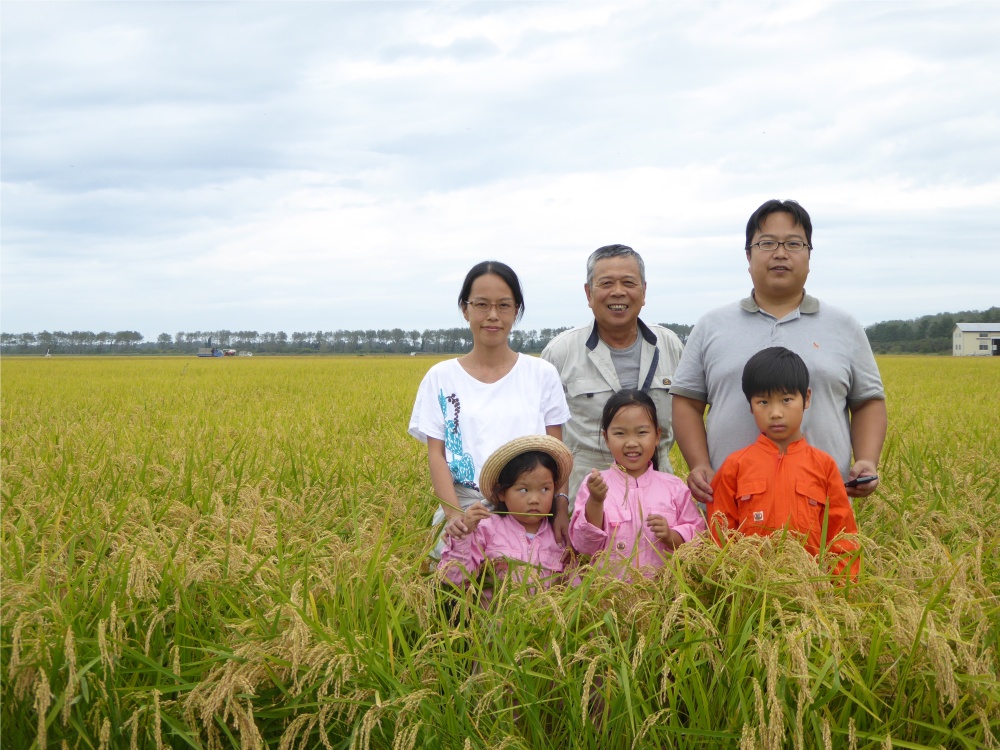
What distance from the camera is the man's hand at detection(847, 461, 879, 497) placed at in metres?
3.38

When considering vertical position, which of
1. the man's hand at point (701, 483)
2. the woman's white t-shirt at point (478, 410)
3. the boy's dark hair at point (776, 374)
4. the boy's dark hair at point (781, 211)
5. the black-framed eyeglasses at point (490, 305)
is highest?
the boy's dark hair at point (781, 211)

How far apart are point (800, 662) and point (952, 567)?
0.79 m

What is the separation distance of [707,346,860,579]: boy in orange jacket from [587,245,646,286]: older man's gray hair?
87cm

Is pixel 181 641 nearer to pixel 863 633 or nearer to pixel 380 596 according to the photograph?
pixel 380 596

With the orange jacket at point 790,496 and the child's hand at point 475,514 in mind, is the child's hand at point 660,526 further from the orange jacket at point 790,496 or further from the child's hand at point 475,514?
the child's hand at point 475,514

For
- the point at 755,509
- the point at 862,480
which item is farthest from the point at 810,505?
the point at 862,480

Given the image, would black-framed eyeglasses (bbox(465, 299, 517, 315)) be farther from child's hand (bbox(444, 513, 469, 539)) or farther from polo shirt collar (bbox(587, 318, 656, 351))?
child's hand (bbox(444, 513, 469, 539))

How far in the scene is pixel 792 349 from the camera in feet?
11.8

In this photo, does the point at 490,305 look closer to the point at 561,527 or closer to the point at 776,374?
the point at 561,527

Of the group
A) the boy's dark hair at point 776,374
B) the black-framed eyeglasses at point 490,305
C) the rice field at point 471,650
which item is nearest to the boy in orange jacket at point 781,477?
the boy's dark hair at point 776,374

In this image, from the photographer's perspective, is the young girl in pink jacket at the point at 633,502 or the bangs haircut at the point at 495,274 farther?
the bangs haircut at the point at 495,274

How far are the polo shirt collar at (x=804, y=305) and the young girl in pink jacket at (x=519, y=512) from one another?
1206 mm

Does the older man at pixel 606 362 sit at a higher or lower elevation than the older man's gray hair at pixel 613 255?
lower

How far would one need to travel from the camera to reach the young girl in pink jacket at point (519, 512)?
324cm
